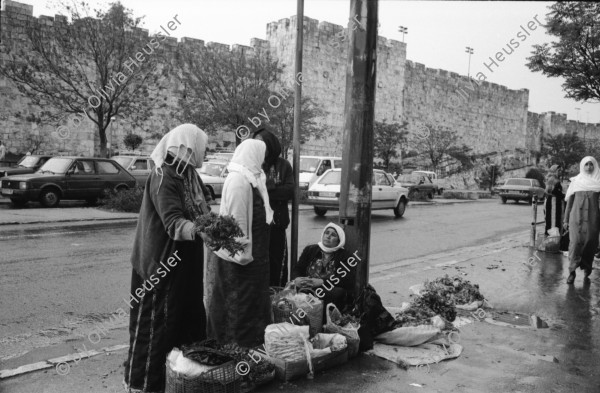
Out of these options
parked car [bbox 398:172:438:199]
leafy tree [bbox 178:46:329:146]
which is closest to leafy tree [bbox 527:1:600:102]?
leafy tree [bbox 178:46:329:146]

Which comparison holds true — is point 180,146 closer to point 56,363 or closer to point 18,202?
point 56,363

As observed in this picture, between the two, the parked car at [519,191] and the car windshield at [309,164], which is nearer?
the car windshield at [309,164]

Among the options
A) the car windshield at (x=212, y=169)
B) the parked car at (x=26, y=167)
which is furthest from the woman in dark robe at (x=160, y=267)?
the car windshield at (x=212, y=169)

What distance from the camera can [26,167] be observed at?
1812 cm

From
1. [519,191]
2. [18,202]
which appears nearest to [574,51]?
[18,202]

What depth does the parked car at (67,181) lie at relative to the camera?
604 inches

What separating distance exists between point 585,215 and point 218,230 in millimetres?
6501

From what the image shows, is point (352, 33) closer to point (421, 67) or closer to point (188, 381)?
point (188, 381)

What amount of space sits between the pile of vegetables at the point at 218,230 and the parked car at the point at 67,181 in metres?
13.4

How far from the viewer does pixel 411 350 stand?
4.98 metres

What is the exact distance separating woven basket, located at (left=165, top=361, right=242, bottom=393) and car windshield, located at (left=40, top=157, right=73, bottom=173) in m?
14.1

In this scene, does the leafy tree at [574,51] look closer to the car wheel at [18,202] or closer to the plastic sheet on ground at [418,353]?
the plastic sheet on ground at [418,353]

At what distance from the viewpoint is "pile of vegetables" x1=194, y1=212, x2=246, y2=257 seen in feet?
11.9

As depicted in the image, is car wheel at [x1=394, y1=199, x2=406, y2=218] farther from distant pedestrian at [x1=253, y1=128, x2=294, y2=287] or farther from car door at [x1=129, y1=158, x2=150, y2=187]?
distant pedestrian at [x1=253, y1=128, x2=294, y2=287]
